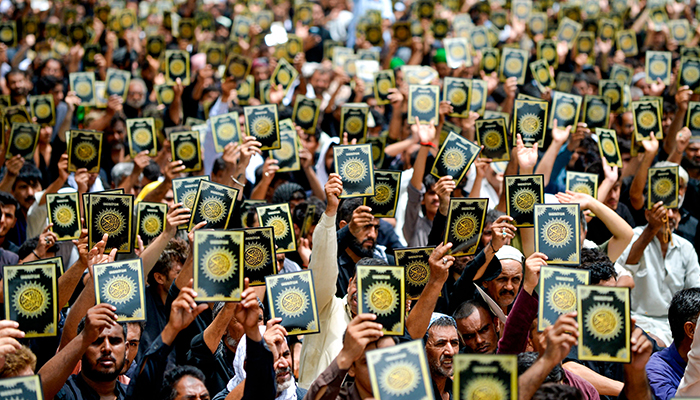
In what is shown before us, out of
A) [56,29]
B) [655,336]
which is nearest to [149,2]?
[56,29]

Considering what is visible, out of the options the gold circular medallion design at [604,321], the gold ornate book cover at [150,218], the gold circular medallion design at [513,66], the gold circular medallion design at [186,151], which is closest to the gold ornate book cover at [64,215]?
the gold ornate book cover at [150,218]

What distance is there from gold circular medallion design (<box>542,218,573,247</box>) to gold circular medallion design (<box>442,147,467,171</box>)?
1533 millimetres

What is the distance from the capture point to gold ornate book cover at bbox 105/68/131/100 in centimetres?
1149

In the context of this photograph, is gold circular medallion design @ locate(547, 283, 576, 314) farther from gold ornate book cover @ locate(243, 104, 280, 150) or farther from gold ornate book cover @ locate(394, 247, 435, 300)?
gold ornate book cover @ locate(243, 104, 280, 150)

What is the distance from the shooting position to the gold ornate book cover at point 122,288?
16.0ft

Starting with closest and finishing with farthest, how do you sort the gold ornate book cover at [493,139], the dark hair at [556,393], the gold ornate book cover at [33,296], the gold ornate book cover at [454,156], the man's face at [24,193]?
1. the dark hair at [556,393]
2. the gold ornate book cover at [33,296]
3. the gold ornate book cover at [454,156]
4. the gold ornate book cover at [493,139]
5. the man's face at [24,193]

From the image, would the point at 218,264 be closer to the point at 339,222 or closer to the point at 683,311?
the point at 339,222

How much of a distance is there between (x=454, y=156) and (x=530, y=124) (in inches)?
52.3

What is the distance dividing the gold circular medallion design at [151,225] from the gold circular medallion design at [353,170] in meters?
1.73

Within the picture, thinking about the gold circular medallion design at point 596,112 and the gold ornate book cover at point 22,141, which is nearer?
the gold ornate book cover at point 22,141

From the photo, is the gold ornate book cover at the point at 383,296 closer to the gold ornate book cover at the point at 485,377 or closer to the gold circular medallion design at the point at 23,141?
the gold ornate book cover at the point at 485,377

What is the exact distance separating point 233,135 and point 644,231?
4318 mm

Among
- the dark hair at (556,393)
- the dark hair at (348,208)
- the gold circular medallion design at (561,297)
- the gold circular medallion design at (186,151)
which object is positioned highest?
the gold circular medallion design at (186,151)

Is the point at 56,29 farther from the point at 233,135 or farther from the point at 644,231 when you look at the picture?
the point at 644,231
